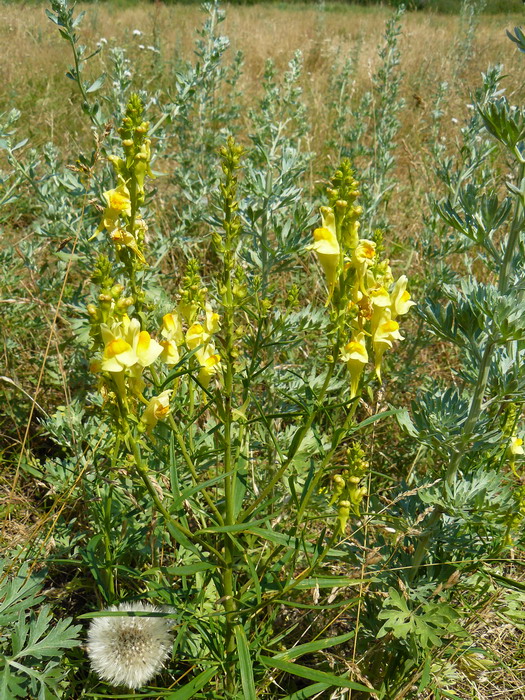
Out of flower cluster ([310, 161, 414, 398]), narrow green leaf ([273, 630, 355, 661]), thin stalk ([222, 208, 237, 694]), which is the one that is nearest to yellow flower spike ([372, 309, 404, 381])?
flower cluster ([310, 161, 414, 398])

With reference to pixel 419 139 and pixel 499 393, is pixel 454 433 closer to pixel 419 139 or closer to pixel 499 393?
pixel 499 393

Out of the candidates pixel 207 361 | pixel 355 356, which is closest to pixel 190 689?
pixel 207 361

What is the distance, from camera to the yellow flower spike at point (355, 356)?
4.95 feet

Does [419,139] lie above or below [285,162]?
below

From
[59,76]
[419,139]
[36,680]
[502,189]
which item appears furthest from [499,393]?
[59,76]

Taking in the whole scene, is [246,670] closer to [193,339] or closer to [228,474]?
[228,474]

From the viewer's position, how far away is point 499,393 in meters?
1.87

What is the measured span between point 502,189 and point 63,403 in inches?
167

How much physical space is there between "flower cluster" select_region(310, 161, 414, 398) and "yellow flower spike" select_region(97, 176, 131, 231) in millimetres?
504

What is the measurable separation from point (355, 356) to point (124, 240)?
657 mm

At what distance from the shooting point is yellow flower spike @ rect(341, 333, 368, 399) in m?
1.51

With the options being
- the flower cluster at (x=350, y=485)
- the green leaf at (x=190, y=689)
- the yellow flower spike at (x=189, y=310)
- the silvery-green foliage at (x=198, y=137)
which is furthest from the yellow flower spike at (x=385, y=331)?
the silvery-green foliage at (x=198, y=137)

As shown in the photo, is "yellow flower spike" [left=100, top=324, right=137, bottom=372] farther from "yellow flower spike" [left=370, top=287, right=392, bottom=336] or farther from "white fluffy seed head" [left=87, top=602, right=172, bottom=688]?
"white fluffy seed head" [left=87, top=602, right=172, bottom=688]

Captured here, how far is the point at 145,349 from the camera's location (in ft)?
4.58
